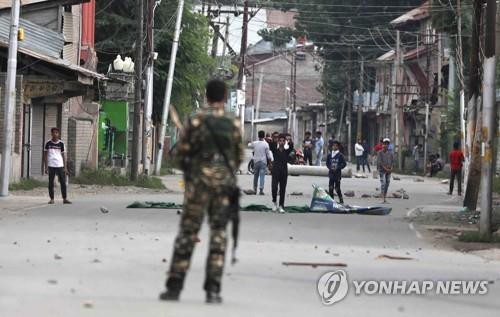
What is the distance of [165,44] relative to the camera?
148ft

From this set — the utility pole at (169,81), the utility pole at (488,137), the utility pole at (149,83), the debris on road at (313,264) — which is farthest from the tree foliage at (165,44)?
the debris on road at (313,264)

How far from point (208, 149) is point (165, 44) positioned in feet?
121

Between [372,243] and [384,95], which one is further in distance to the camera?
[384,95]

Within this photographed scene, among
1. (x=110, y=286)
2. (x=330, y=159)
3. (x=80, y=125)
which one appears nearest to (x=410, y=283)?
(x=110, y=286)

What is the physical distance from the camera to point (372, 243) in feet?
51.7

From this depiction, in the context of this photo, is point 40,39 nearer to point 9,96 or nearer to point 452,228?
point 9,96

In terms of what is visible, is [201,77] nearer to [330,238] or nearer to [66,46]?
[66,46]

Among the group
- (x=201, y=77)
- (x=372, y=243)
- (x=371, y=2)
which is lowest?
(x=372, y=243)

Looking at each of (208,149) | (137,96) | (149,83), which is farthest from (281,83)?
(208,149)

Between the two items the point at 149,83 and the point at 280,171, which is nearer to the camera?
the point at 280,171

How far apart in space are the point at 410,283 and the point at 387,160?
52.0 ft

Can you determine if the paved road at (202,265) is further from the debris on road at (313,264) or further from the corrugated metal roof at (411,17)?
the corrugated metal roof at (411,17)

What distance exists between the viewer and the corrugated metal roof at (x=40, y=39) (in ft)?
94.6

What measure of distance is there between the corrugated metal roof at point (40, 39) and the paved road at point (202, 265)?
9.31 metres
